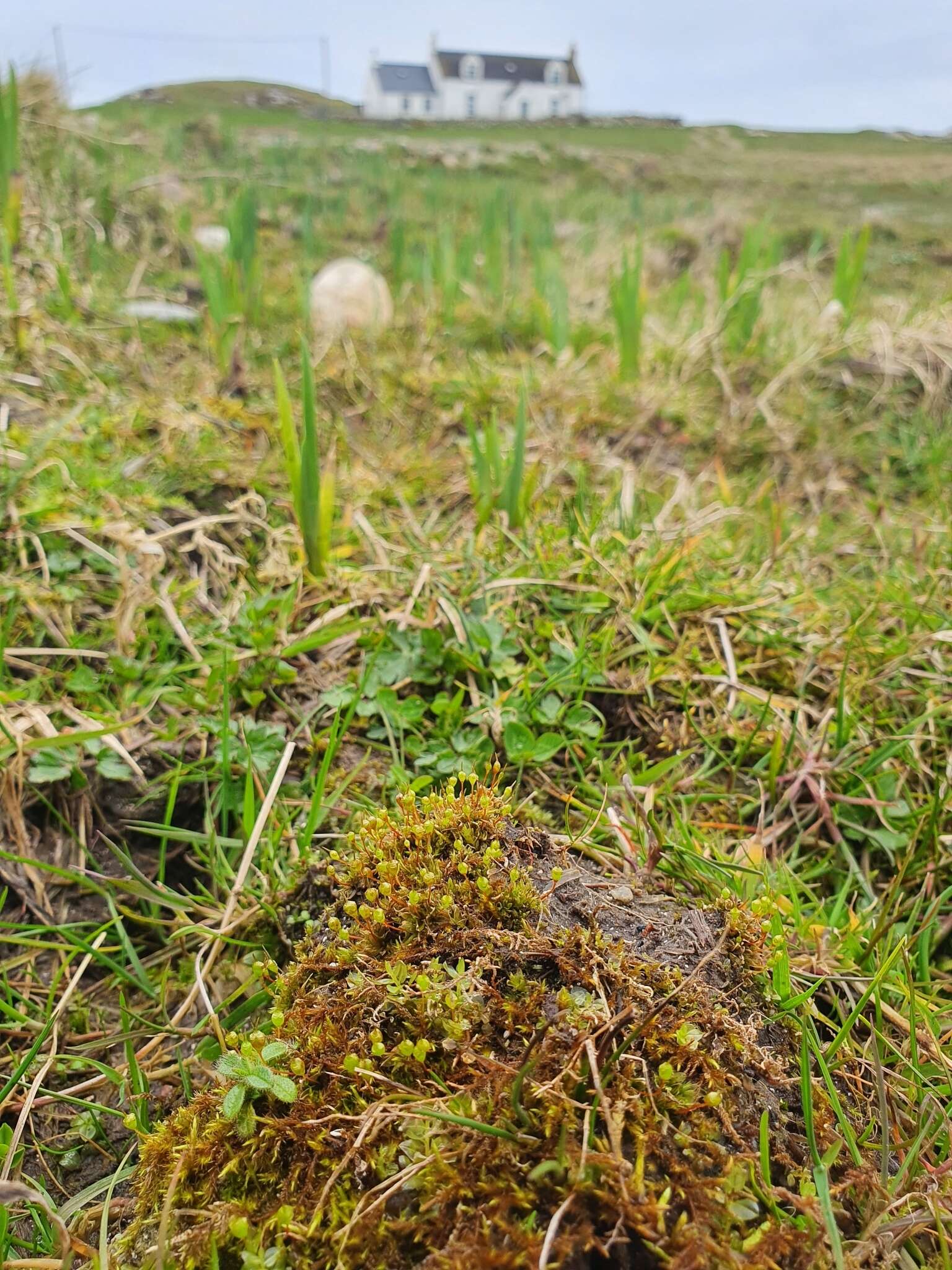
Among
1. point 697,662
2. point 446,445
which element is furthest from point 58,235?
point 697,662

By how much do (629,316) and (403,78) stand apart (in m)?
71.7

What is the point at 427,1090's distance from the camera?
75 centimetres

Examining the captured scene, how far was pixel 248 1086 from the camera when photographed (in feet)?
2.56

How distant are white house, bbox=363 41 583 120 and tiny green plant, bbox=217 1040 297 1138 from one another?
70754 millimetres

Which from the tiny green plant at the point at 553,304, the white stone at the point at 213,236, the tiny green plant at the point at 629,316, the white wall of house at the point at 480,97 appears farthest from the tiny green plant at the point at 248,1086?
the white wall of house at the point at 480,97

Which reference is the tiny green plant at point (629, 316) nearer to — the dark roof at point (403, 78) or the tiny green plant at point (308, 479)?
the tiny green plant at point (308, 479)

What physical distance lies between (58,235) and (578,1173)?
423cm

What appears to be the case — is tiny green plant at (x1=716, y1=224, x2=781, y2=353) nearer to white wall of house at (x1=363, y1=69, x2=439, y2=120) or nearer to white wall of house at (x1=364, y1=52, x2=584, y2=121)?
white wall of house at (x1=363, y1=69, x2=439, y2=120)

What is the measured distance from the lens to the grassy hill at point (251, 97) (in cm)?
3156

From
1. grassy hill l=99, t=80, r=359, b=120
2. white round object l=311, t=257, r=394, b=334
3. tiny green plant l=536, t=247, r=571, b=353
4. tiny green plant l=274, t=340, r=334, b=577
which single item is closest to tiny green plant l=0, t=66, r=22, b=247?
white round object l=311, t=257, r=394, b=334

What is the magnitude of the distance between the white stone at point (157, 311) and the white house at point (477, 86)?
6702 cm

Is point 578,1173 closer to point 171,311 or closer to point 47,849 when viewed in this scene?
point 47,849

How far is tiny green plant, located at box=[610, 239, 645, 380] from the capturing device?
3371mm

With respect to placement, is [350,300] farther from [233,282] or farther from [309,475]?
[309,475]
